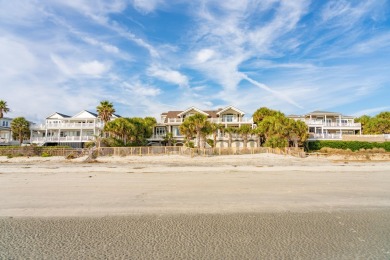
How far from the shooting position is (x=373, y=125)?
54688 millimetres

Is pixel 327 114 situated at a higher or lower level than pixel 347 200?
higher

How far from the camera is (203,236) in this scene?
406 centimetres

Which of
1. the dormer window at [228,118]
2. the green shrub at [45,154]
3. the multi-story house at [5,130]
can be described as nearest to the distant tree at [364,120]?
the dormer window at [228,118]

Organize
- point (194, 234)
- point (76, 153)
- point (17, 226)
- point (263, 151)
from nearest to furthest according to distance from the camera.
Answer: point (194, 234) < point (17, 226) < point (76, 153) < point (263, 151)

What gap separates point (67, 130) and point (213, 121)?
3263cm

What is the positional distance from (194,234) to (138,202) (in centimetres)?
295

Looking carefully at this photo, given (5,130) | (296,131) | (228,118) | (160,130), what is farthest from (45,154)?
(296,131)

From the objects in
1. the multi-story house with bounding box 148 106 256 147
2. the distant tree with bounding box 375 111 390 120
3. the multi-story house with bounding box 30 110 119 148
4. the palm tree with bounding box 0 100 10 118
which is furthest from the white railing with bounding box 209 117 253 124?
the palm tree with bounding box 0 100 10 118

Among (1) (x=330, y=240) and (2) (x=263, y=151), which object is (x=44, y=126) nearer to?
(2) (x=263, y=151)

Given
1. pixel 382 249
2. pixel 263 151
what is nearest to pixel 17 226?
pixel 382 249

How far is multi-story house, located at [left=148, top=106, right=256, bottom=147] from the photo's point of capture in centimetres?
4756

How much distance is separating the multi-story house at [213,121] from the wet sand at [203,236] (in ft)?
138

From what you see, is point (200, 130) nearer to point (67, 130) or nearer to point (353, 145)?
point (353, 145)

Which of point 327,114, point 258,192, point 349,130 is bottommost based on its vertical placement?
point 258,192
